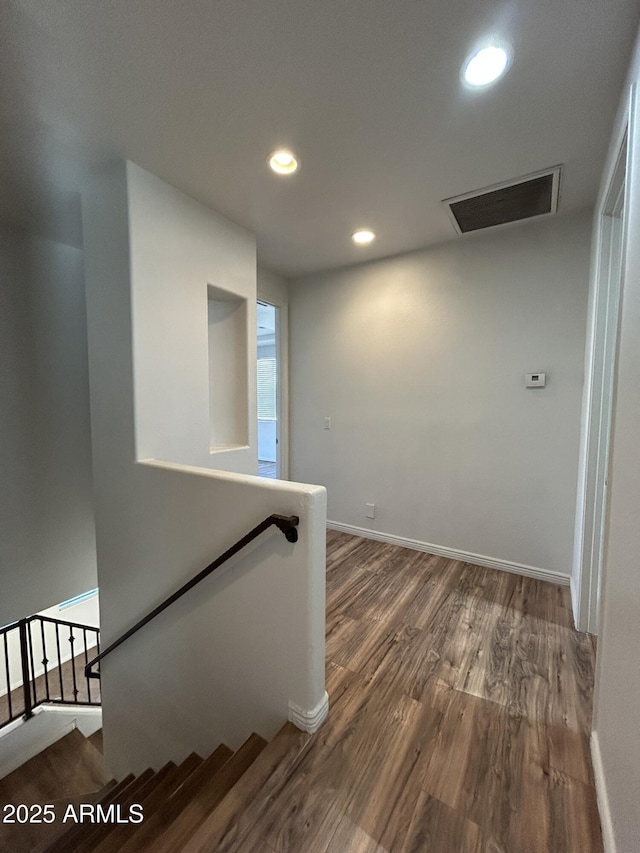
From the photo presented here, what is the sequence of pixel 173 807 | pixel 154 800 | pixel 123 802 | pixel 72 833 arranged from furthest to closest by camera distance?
pixel 72 833 → pixel 123 802 → pixel 154 800 → pixel 173 807

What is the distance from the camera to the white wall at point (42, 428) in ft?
9.40

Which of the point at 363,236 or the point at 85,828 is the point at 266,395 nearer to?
the point at 363,236

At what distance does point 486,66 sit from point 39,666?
6104 millimetres

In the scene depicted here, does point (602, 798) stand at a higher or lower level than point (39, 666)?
higher

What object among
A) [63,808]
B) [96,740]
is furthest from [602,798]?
[96,740]

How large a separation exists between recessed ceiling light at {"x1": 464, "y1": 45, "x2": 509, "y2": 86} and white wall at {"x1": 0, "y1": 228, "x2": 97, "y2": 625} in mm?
3321

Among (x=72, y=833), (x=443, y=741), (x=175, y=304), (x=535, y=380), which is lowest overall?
(x=72, y=833)

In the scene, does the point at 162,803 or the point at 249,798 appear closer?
the point at 249,798

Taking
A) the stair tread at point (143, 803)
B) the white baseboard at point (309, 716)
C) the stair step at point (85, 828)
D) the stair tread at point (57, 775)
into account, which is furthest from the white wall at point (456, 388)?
the stair tread at point (57, 775)

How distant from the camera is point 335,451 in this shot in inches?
143

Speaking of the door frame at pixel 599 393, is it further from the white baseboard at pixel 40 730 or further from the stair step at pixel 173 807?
the white baseboard at pixel 40 730

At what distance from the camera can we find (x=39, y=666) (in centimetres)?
382

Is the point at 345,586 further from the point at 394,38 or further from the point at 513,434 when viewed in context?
the point at 394,38

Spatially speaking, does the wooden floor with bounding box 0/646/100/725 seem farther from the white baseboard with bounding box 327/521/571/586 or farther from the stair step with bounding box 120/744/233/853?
the white baseboard with bounding box 327/521/571/586
